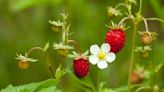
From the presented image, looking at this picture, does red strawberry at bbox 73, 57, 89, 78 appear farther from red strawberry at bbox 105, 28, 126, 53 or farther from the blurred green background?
the blurred green background

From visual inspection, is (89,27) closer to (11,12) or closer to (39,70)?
(39,70)

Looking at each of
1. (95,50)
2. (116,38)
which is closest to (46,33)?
(95,50)

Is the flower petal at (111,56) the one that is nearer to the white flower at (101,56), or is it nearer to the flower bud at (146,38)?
the white flower at (101,56)

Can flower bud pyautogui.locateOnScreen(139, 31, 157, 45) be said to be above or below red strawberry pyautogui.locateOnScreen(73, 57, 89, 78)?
above

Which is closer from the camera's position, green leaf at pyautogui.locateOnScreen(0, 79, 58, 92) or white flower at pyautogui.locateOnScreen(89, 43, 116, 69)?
green leaf at pyautogui.locateOnScreen(0, 79, 58, 92)

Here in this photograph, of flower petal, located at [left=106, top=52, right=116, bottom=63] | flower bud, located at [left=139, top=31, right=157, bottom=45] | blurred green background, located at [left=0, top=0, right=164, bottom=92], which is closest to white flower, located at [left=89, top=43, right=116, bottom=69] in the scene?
flower petal, located at [left=106, top=52, right=116, bottom=63]

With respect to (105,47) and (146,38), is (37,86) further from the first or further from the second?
(146,38)

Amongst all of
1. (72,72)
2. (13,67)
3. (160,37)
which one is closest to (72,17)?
(13,67)
